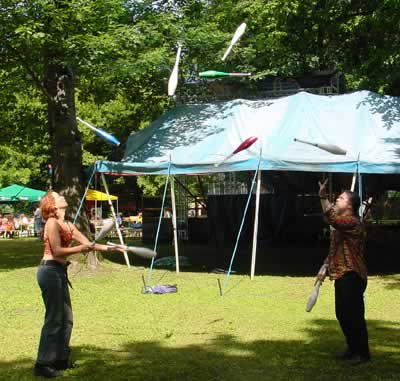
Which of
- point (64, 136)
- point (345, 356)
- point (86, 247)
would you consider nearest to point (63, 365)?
point (86, 247)

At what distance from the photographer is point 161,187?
3303 cm

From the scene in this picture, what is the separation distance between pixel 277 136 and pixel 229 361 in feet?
24.0

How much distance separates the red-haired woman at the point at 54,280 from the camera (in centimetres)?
530

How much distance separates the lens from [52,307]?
531 centimetres

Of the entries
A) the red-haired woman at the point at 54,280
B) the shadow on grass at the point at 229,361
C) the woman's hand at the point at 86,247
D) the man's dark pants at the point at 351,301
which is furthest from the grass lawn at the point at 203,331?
the woman's hand at the point at 86,247

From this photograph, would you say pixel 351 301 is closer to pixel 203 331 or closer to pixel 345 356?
pixel 345 356

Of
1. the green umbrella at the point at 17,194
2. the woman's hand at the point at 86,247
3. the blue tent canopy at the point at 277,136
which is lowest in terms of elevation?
the woman's hand at the point at 86,247

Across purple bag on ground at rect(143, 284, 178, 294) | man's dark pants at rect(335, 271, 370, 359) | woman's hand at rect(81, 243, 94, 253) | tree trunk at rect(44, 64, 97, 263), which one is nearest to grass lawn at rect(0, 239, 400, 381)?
purple bag on ground at rect(143, 284, 178, 294)

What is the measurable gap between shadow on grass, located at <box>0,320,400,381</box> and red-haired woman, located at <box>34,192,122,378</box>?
296 millimetres

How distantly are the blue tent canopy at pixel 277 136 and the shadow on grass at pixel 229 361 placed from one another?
4.93 metres

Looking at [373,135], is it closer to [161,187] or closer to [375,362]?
Result: [375,362]

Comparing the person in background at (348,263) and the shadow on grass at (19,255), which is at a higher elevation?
the person in background at (348,263)

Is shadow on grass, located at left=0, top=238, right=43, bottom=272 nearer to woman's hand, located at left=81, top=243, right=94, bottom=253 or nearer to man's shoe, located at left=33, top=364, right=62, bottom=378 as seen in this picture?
man's shoe, located at left=33, top=364, right=62, bottom=378

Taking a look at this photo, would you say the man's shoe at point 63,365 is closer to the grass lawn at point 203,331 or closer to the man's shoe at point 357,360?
the grass lawn at point 203,331
